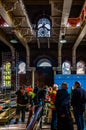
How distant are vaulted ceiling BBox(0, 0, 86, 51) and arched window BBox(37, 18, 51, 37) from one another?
41cm

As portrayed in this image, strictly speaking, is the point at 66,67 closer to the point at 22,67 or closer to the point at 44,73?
the point at 44,73

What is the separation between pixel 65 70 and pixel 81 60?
1680 mm

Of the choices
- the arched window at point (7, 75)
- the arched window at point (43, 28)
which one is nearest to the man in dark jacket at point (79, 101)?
the arched window at point (43, 28)

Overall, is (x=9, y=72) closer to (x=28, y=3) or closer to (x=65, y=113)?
(x=28, y=3)

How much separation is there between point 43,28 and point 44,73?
4559mm

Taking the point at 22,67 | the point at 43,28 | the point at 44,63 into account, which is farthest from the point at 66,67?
the point at 43,28

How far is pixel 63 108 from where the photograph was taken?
10.9 meters

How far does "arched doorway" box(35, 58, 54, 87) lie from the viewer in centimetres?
3178

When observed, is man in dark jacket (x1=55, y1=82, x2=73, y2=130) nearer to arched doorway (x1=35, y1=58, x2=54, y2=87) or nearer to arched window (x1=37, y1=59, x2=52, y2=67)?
arched doorway (x1=35, y1=58, x2=54, y2=87)

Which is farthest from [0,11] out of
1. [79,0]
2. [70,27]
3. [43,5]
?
[43,5]

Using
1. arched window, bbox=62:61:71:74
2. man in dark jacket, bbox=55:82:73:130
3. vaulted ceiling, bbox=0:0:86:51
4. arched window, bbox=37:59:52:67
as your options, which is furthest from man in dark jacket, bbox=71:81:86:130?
arched window, bbox=37:59:52:67

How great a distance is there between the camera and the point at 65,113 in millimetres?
11000

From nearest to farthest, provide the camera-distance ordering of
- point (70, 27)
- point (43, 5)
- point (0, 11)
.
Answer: point (0, 11), point (70, 27), point (43, 5)

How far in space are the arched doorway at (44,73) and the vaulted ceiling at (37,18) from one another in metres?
1.82
